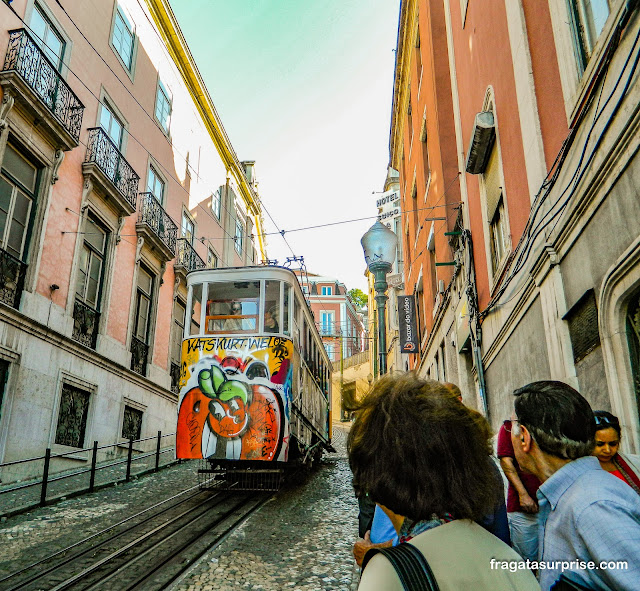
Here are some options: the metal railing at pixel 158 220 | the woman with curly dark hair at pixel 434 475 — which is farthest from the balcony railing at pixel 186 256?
the woman with curly dark hair at pixel 434 475

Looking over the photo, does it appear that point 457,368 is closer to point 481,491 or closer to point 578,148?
point 578,148

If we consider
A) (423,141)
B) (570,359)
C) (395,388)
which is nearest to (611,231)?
(570,359)

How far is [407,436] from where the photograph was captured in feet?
4.98

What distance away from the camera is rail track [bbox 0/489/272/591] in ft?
15.2

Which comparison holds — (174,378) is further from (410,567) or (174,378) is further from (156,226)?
(410,567)

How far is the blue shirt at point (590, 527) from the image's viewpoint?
138 centimetres

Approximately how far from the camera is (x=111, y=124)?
1488 centimetres

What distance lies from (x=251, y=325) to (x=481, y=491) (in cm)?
804

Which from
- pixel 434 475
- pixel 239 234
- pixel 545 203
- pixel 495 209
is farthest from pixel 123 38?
pixel 434 475

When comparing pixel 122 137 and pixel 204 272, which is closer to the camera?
pixel 204 272

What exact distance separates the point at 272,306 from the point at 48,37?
8.39 meters

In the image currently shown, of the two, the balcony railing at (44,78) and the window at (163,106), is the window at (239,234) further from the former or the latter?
the balcony railing at (44,78)

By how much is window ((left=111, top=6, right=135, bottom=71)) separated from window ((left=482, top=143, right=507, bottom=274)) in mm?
11966

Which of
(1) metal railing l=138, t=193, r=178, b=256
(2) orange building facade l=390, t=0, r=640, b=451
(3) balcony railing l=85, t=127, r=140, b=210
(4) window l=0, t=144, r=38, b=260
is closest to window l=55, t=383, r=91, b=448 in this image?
(4) window l=0, t=144, r=38, b=260
